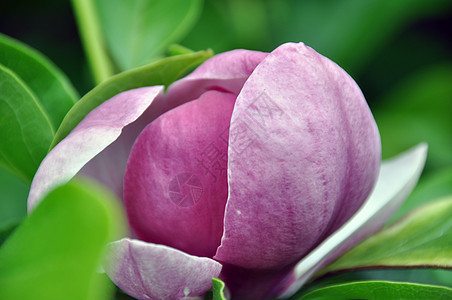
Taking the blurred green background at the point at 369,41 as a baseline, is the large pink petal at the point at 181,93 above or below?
above

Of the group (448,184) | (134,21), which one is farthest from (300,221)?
(134,21)

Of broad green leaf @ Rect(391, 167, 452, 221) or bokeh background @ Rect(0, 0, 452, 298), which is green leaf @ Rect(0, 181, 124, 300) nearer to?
broad green leaf @ Rect(391, 167, 452, 221)

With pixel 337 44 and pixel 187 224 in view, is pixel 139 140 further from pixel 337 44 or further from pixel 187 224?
pixel 337 44

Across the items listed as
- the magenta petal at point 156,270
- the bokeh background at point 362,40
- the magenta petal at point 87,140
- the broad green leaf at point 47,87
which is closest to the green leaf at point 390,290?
the magenta petal at point 156,270

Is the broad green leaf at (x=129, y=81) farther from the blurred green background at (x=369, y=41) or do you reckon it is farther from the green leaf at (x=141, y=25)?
the blurred green background at (x=369, y=41)

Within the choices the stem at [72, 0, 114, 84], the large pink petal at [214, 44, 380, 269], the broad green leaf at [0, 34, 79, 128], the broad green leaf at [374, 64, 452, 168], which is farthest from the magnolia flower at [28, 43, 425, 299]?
the broad green leaf at [374, 64, 452, 168]

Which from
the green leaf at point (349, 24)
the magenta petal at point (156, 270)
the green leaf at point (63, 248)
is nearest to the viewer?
the green leaf at point (63, 248)
